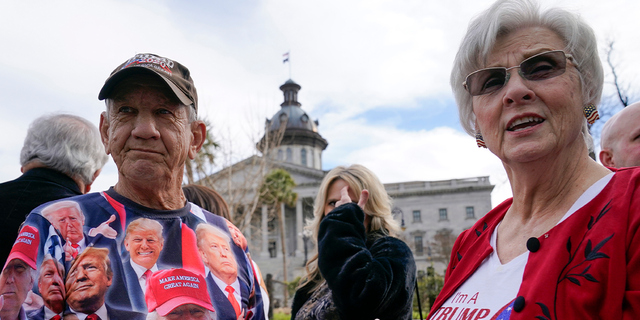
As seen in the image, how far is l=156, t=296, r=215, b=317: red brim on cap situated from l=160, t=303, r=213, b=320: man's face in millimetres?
13

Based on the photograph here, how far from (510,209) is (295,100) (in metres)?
72.0

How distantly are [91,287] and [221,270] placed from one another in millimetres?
607

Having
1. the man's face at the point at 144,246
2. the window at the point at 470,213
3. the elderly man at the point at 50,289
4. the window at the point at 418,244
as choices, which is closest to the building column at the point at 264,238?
the window at the point at 418,244

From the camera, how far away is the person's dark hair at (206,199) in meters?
4.64

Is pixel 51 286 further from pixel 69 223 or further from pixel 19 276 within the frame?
pixel 69 223

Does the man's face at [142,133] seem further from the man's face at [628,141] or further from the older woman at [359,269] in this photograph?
the man's face at [628,141]

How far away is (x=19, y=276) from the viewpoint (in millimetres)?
1793

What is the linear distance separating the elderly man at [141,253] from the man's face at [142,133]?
232 mm

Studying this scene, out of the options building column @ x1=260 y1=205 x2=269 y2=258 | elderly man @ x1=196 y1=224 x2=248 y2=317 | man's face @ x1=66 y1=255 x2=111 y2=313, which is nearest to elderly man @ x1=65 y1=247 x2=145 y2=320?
man's face @ x1=66 y1=255 x2=111 y2=313

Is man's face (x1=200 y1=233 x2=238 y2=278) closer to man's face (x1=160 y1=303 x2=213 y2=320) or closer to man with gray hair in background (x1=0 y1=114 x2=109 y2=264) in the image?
man's face (x1=160 y1=303 x2=213 y2=320)

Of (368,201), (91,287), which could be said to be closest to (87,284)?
(91,287)

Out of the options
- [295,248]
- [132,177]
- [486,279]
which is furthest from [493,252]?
[295,248]

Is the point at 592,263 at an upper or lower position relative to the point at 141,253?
lower

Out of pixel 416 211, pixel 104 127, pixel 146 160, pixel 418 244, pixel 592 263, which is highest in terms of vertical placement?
pixel 416 211
